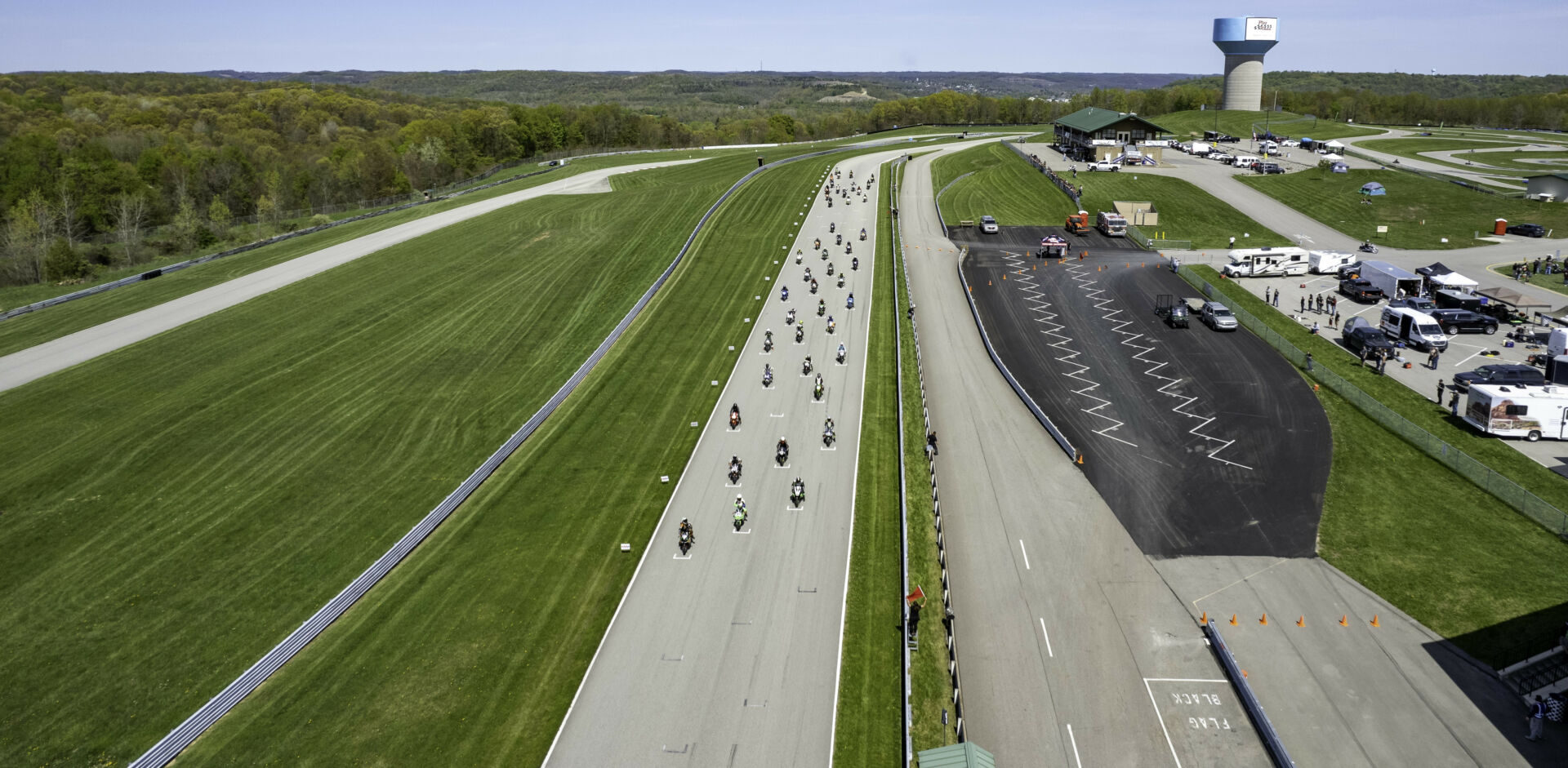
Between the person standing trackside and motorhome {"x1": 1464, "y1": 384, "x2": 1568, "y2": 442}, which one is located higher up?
motorhome {"x1": 1464, "y1": 384, "x2": 1568, "y2": 442}

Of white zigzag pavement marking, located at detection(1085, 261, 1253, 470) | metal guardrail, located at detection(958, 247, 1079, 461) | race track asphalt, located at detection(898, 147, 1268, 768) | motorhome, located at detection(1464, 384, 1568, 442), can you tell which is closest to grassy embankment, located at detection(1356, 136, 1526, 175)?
white zigzag pavement marking, located at detection(1085, 261, 1253, 470)

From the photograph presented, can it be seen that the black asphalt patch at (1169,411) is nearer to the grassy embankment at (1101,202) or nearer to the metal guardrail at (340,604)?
the grassy embankment at (1101,202)

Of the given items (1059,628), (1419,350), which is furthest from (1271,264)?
(1059,628)

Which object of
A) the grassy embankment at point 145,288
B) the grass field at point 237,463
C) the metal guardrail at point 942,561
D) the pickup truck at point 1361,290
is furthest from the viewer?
the grassy embankment at point 145,288

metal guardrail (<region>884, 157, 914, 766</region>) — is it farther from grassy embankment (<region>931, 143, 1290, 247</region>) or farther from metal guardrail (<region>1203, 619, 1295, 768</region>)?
grassy embankment (<region>931, 143, 1290, 247</region>)

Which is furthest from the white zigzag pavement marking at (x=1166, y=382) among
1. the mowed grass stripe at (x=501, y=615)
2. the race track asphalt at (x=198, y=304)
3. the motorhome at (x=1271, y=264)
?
the race track asphalt at (x=198, y=304)

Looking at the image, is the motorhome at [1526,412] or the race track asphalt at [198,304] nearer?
the motorhome at [1526,412]

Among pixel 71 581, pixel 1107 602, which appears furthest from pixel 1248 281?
pixel 71 581
